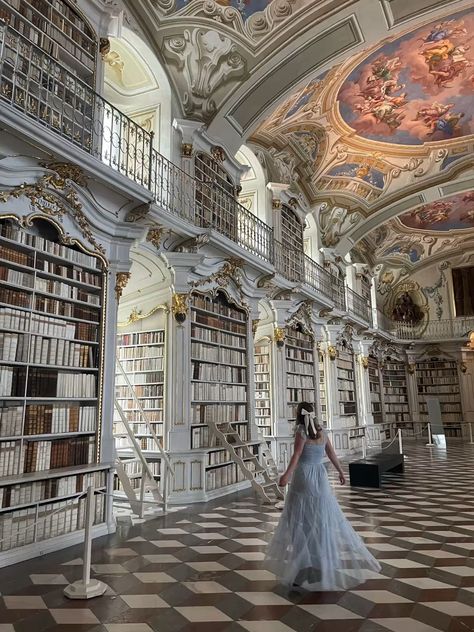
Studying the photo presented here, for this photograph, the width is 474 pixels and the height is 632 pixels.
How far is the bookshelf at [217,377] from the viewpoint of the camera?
730 cm

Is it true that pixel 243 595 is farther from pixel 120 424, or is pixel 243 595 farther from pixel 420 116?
pixel 420 116

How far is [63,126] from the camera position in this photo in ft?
18.2

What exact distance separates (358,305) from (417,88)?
7.54 meters

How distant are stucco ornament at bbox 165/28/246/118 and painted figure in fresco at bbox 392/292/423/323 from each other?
15.4m

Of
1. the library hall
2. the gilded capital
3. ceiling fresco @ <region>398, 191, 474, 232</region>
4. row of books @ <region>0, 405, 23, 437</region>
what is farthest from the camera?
ceiling fresco @ <region>398, 191, 474, 232</region>

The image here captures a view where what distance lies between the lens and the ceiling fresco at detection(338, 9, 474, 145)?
937 cm

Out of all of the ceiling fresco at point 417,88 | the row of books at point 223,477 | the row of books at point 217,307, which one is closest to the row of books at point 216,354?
the row of books at point 217,307

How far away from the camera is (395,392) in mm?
19797

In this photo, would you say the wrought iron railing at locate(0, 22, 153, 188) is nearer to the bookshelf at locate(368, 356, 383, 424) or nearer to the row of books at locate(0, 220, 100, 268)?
the row of books at locate(0, 220, 100, 268)

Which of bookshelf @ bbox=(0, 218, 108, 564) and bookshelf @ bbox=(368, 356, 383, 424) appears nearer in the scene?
bookshelf @ bbox=(0, 218, 108, 564)

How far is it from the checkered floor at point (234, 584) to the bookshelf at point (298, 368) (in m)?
4.99

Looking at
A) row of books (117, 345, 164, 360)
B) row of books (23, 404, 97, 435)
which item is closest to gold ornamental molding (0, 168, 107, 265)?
row of books (23, 404, 97, 435)

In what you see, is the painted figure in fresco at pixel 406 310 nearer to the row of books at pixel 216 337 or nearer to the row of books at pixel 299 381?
the row of books at pixel 299 381

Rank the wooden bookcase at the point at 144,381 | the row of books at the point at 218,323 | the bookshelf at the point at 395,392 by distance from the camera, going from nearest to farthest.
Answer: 1. the wooden bookcase at the point at 144,381
2. the row of books at the point at 218,323
3. the bookshelf at the point at 395,392
